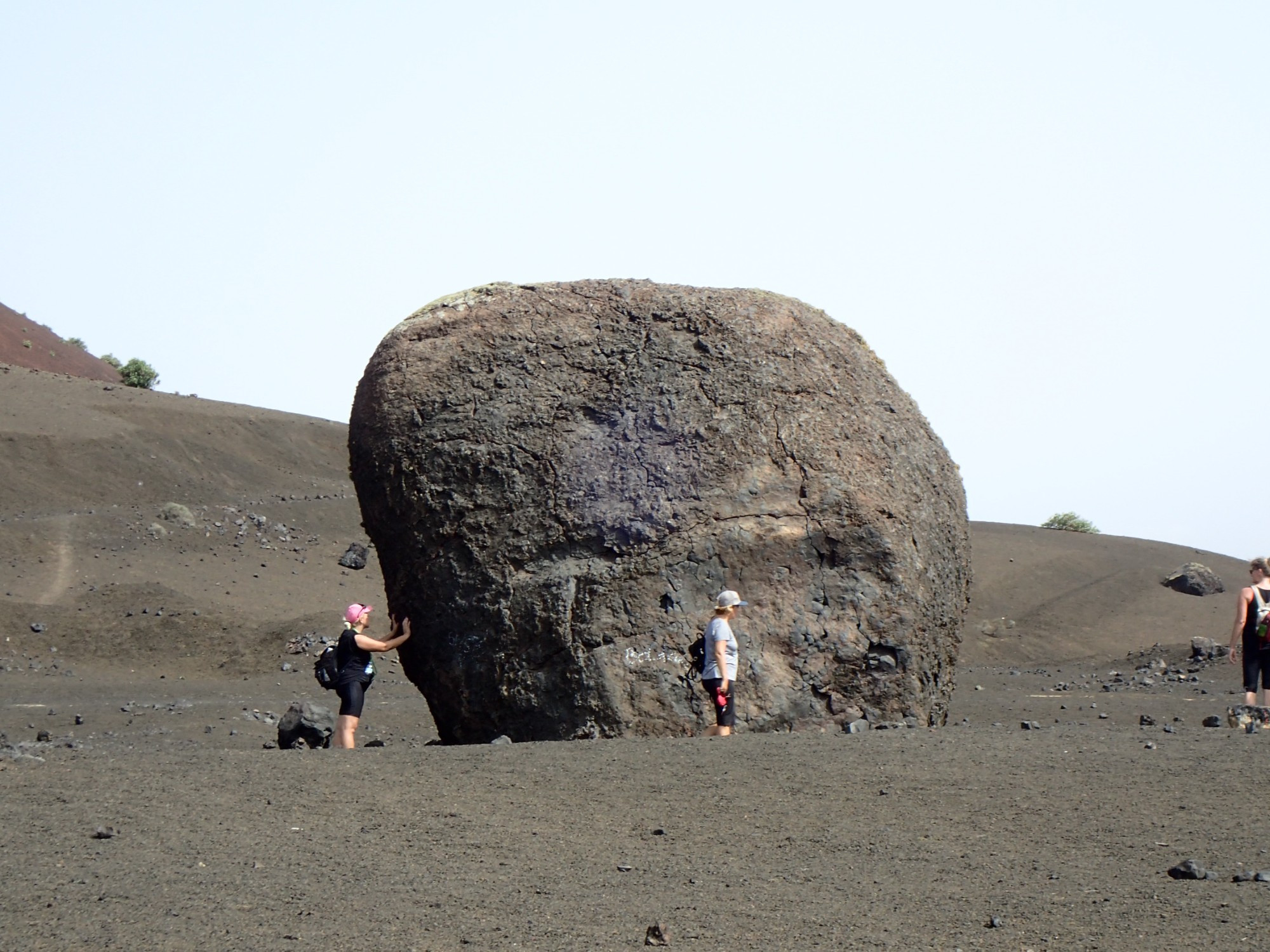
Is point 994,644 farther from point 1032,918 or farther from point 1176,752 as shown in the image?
point 1032,918

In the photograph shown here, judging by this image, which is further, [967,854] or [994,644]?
[994,644]

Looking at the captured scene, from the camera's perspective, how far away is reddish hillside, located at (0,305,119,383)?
58.6m

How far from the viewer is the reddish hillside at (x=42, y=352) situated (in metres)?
58.6

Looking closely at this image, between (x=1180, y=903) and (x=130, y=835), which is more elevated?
(x=1180, y=903)

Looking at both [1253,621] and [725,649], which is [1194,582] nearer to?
[1253,621]

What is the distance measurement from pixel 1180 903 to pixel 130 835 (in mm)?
4625

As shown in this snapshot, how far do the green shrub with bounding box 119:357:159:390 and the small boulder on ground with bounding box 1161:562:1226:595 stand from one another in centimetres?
3783

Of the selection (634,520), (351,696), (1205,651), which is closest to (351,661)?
(351,696)

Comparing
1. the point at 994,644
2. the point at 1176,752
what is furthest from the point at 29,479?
the point at 1176,752

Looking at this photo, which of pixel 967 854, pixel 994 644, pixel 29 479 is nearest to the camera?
pixel 967 854

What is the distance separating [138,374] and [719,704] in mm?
47467

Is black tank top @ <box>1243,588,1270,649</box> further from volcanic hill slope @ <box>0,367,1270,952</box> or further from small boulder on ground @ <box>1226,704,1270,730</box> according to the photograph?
volcanic hill slope @ <box>0,367,1270,952</box>

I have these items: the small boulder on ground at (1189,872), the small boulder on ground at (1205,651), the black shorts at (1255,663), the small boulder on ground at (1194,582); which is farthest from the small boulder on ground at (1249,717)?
the small boulder on ground at (1194,582)

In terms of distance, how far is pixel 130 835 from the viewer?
251 inches
